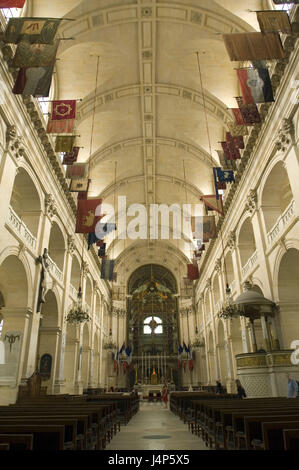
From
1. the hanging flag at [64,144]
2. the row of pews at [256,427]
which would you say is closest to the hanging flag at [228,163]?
the hanging flag at [64,144]

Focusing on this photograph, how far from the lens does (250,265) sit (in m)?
16.4

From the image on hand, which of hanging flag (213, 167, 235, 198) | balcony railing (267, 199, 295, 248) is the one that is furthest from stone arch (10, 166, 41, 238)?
balcony railing (267, 199, 295, 248)

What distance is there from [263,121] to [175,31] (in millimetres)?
6387

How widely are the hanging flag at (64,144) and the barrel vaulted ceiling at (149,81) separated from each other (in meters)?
4.06

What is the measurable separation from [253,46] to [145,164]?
51.0ft

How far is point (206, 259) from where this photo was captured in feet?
89.2

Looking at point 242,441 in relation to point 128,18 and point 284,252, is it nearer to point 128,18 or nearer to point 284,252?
point 284,252

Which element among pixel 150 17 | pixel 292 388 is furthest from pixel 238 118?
pixel 292 388

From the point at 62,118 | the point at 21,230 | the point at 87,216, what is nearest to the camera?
the point at 21,230

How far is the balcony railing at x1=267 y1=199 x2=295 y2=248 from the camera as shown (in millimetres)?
11582

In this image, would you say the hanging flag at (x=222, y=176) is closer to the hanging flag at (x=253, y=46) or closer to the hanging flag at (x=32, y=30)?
the hanging flag at (x=253, y=46)

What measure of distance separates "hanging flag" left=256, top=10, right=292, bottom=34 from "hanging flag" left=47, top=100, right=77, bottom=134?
6.83m

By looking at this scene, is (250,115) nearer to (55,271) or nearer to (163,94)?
(163,94)

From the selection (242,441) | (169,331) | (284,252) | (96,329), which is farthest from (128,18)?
(169,331)
